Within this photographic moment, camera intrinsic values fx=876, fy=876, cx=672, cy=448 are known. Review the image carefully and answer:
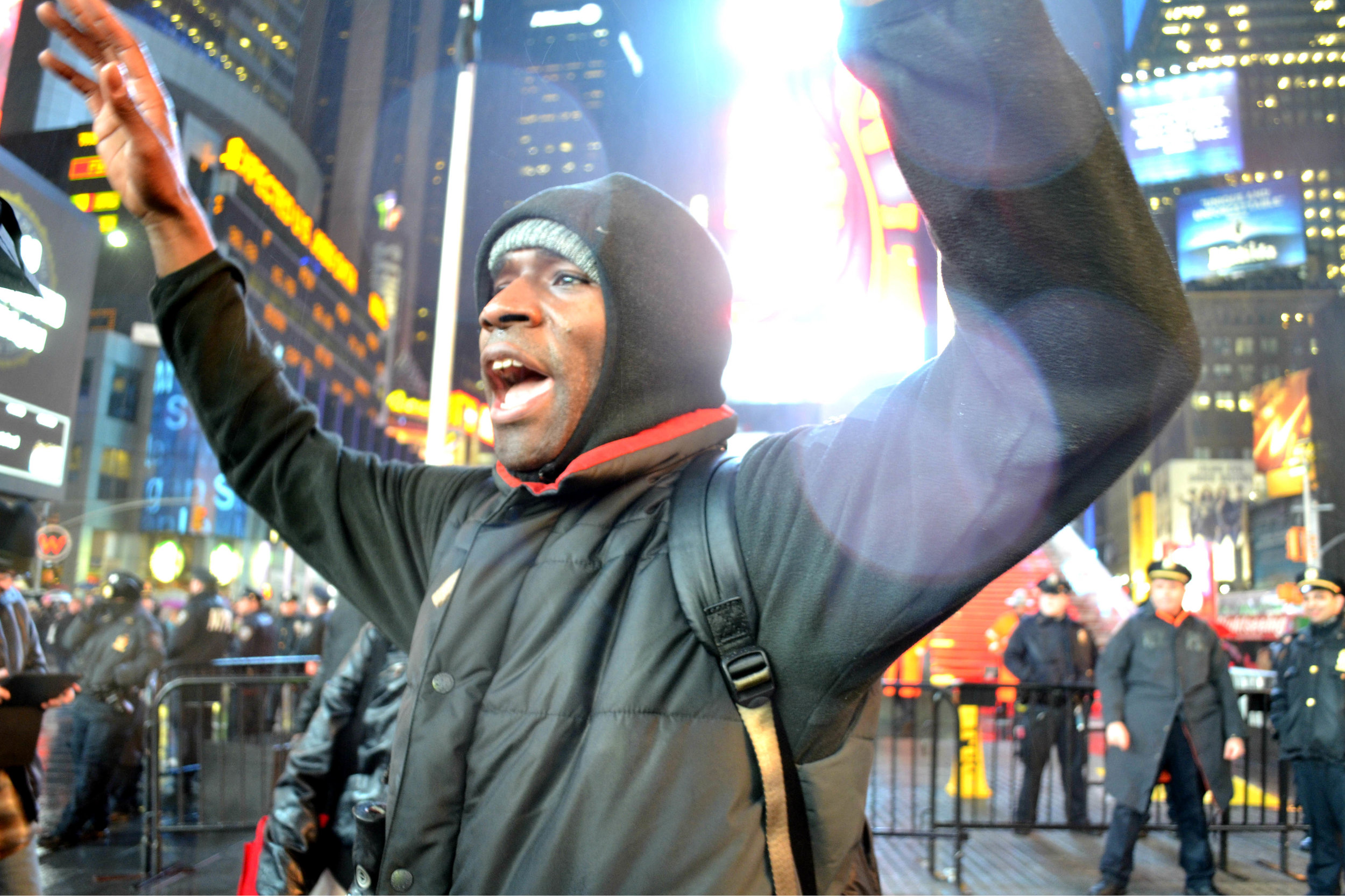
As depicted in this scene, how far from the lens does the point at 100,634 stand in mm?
7672

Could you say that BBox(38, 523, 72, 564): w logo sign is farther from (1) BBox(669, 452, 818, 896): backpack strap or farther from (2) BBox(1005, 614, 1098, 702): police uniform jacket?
(2) BBox(1005, 614, 1098, 702): police uniform jacket

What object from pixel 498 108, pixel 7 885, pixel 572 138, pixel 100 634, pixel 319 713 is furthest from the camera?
pixel 100 634

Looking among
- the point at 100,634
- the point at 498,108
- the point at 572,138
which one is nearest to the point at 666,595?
the point at 498,108

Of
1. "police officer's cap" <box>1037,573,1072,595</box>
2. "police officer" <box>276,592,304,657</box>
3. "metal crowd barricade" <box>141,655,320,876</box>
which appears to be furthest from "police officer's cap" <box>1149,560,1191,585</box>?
"police officer" <box>276,592,304,657</box>

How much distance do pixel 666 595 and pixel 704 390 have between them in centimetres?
48

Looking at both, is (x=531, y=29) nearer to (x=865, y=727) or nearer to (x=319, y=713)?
(x=865, y=727)

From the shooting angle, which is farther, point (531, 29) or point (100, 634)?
point (100, 634)

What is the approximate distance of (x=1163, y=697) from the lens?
20.5 ft

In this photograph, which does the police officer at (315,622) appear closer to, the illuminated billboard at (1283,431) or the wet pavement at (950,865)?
the wet pavement at (950,865)

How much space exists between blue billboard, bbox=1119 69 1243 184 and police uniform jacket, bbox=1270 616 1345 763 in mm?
8776

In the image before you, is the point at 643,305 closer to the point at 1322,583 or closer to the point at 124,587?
the point at 1322,583

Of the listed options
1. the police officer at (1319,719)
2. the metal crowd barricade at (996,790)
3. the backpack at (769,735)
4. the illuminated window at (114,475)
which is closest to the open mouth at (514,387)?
the backpack at (769,735)

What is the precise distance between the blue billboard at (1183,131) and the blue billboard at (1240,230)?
1.21 m

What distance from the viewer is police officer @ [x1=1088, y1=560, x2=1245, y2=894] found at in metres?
5.98
